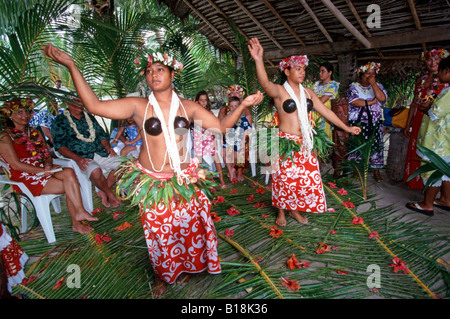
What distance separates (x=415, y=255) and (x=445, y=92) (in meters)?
1.94

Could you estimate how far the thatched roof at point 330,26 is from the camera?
166 inches

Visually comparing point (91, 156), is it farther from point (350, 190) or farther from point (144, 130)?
point (350, 190)

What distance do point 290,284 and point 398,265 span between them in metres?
0.89

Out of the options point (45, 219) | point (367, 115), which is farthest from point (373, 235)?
point (45, 219)

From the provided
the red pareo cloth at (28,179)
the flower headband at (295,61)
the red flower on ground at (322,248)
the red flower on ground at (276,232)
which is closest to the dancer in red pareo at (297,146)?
the flower headband at (295,61)

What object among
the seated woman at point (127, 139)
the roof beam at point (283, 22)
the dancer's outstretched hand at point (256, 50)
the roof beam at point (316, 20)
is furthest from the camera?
the roof beam at point (283, 22)

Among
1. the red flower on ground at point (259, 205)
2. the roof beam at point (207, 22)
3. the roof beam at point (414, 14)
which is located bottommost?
the red flower on ground at point (259, 205)

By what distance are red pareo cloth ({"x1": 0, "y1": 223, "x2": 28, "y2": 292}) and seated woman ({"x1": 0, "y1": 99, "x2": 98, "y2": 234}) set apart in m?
0.73

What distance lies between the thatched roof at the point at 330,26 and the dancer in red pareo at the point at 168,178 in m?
2.62

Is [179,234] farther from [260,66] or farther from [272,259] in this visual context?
[260,66]

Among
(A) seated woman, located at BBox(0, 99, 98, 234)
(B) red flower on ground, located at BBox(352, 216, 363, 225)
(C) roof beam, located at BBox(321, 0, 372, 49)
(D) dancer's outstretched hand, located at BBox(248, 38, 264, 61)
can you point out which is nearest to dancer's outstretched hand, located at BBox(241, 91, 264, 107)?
(D) dancer's outstretched hand, located at BBox(248, 38, 264, 61)

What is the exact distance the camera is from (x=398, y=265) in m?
2.20

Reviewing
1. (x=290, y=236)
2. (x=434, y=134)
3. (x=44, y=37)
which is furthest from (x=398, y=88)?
(x=44, y=37)

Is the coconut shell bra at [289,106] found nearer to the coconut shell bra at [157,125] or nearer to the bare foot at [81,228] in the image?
the coconut shell bra at [157,125]
